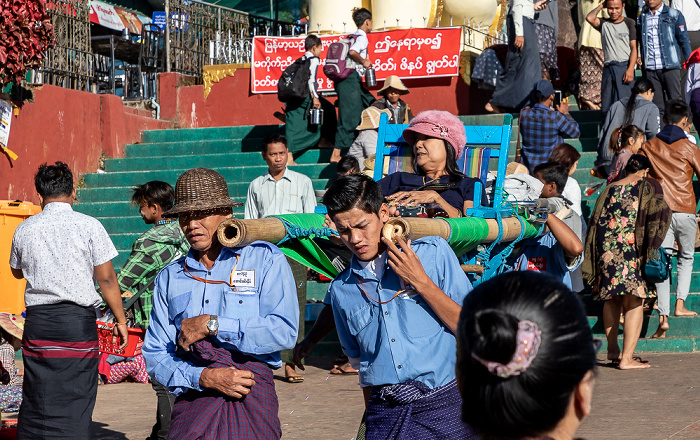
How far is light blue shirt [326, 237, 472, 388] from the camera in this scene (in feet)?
11.2

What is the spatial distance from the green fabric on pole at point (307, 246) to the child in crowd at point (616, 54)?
741 cm

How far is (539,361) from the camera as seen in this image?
5.79ft

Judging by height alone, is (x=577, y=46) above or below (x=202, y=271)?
above

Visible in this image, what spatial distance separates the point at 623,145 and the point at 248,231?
20.8ft

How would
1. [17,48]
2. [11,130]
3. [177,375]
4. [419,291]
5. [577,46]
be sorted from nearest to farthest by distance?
[419,291] → [177,375] → [17,48] → [11,130] → [577,46]

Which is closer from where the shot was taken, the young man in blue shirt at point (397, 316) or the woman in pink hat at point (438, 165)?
the young man in blue shirt at point (397, 316)

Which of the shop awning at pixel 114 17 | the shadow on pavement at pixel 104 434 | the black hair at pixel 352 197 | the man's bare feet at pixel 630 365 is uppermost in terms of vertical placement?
the shop awning at pixel 114 17

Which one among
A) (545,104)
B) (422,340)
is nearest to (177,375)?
(422,340)

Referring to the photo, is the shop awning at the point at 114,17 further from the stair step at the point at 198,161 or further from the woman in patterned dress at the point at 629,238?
the woman in patterned dress at the point at 629,238

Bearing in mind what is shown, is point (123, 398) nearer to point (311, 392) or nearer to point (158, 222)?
point (311, 392)

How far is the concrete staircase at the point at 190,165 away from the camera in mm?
11852

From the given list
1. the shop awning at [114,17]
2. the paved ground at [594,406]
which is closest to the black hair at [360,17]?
the paved ground at [594,406]

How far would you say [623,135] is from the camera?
9.21 meters

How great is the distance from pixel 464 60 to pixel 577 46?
164cm
